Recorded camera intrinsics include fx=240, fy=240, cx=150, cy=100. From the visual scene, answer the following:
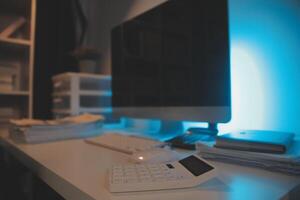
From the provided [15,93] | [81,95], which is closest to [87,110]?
[81,95]

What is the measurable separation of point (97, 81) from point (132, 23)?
Answer: 0.45 metres

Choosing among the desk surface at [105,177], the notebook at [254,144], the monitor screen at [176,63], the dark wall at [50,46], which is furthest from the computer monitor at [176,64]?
the dark wall at [50,46]

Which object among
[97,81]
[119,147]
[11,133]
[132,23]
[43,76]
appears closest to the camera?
[119,147]

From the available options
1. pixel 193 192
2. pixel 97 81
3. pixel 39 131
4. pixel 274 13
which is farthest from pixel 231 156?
pixel 97 81

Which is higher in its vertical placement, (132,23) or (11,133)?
(132,23)

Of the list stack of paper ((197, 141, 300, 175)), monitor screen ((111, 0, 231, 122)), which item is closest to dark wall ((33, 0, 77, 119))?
monitor screen ((111, 0, 231, 122))

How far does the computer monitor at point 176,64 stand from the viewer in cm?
72

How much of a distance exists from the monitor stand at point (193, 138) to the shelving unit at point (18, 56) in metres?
1.03

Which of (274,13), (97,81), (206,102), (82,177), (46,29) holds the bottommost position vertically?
(82,177)

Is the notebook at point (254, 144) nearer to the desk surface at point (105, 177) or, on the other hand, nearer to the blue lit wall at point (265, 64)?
the desk surface at point (105, 177)

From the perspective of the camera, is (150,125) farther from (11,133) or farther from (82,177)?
(82,177)

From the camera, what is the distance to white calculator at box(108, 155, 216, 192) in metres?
0.37

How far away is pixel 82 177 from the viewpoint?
1.47 feet

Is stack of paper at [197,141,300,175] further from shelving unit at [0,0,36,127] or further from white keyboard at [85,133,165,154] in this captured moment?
shelving unit at [0,0,36,127]
